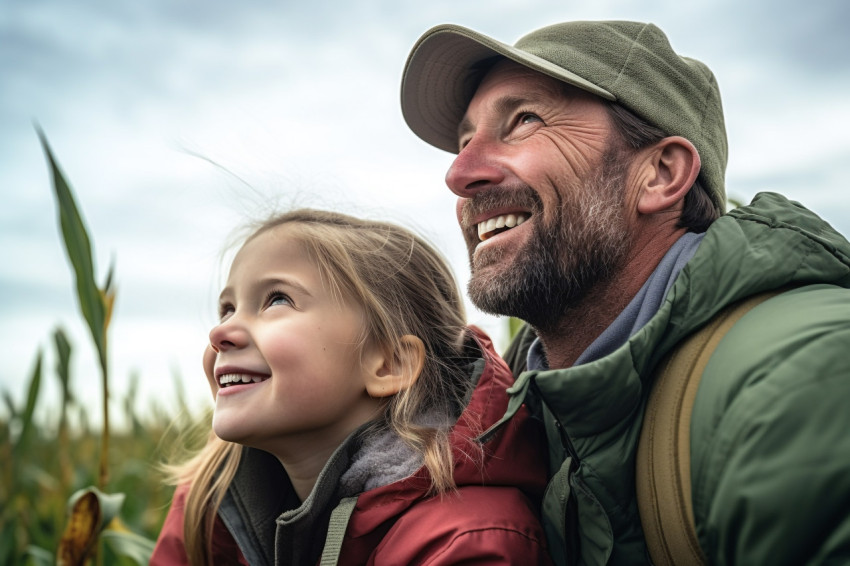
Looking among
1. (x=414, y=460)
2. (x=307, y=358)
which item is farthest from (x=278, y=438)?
(x=414, y=460)

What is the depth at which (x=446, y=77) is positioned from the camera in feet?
7.40

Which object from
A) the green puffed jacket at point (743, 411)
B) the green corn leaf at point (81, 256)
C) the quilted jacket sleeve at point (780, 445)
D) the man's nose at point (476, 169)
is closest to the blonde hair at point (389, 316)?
the man's nose at point (476, 169)

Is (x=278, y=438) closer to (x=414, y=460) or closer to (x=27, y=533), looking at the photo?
(x=414, y=460)

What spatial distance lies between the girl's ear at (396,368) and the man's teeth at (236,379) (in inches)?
10.4

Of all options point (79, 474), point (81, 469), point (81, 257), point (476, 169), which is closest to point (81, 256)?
point (81, 257)

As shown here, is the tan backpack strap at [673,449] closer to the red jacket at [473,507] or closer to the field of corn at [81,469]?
the red jacket at [473,507]

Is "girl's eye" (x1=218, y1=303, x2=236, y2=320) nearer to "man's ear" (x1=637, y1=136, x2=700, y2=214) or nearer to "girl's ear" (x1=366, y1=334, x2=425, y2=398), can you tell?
"girl's ear" (x1=366, y1=334, x2=425, y2=398)

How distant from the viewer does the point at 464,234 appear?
2.15 m

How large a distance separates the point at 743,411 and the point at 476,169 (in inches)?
42.2

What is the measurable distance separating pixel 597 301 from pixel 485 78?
762 mm

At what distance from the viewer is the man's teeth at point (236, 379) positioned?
5.57 ft

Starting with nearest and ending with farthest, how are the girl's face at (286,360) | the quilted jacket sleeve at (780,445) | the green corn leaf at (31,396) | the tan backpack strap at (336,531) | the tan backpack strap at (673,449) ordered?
the quilted jacket sleeve at (780,445), the tan backpack strap at (673,449), the tan backpack strap at (336,531), the girl's face at (286,360), the green corn leaf at (31,396)

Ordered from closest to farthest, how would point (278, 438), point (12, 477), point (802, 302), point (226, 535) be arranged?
1. point (802, 302)
2. point (278, 438)
3. point (226, 535)
4. point (12, 477)

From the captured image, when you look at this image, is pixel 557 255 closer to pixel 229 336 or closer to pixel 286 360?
pixel 286 360
